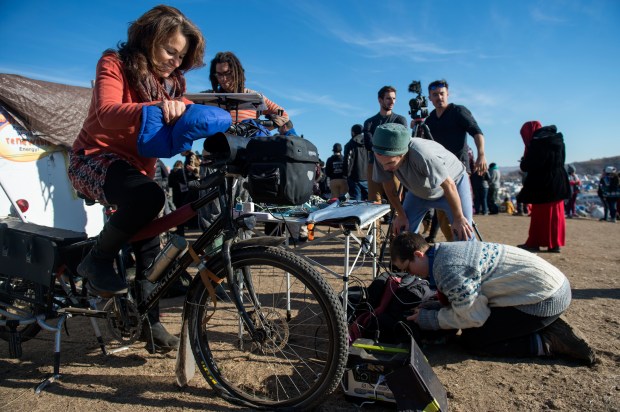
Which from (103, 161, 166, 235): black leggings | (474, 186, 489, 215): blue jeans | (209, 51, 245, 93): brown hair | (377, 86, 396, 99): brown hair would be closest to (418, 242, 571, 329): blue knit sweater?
(103, 161, 166, 235): black leggings

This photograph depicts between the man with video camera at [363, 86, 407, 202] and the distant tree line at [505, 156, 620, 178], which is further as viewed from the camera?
the distant tree line at [505, 156, 620, 178]

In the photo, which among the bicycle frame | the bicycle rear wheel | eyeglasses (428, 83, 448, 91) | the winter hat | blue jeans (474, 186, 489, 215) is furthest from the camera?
blue jeans (474, 186, 489, 215)

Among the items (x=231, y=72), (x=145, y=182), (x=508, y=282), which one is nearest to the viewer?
(x=145, y=182)

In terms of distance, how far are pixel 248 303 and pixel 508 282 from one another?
1.52 meters

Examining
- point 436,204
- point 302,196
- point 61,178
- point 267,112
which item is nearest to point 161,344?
point 302,196

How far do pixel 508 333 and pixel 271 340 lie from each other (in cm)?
146

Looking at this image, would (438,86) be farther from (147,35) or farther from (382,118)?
(147,35)

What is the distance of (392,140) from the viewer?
9.26 ft

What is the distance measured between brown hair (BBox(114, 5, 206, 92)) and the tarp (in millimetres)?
2999

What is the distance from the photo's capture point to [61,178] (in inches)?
193

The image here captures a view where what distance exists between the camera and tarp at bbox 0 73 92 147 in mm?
4355

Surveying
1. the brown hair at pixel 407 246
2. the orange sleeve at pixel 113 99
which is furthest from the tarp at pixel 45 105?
the brown hair at pixel 407 246

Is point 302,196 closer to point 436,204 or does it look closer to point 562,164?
point 436,204

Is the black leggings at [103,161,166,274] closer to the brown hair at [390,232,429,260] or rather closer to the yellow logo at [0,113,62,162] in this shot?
the brown hair at [390,232,429,260]
